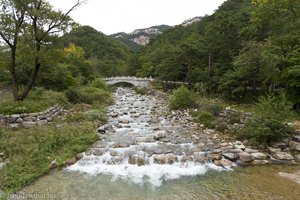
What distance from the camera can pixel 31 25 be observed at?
13711 mm

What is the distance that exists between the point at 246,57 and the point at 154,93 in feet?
A: 54.6

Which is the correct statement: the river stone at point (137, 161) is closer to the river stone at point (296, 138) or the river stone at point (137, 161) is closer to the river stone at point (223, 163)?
the river stone at point (223, 163)

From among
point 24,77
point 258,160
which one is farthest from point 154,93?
point 258,160

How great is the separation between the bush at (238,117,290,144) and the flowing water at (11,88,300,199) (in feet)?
5.69

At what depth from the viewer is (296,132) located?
10.4 meters

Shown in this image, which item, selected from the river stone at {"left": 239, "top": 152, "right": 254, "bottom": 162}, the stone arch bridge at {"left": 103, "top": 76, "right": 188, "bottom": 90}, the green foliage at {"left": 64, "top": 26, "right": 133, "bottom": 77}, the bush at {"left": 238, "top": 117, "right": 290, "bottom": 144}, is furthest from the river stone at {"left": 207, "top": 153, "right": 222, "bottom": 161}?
the green foliage at {"left": 64, "top": 26, "right": 133, "bottom": 77}

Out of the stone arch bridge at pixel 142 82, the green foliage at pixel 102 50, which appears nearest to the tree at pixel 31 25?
the stone arch bridge at pixel 142 82

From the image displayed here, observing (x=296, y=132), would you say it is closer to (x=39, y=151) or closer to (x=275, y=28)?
(x=275, y=28)

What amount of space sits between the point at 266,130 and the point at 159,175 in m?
5.59

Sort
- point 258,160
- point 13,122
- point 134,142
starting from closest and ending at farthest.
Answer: point 258,160, point 134,142, point 13,122

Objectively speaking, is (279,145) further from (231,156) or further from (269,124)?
(231,156)

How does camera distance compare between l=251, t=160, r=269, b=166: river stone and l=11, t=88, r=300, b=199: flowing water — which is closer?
l=11, t=88, r=300, b=199: flowing water

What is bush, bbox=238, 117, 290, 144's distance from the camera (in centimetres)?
1016

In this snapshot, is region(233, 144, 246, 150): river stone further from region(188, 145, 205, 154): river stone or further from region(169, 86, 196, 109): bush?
region(169, 86, 196, 109): bush
